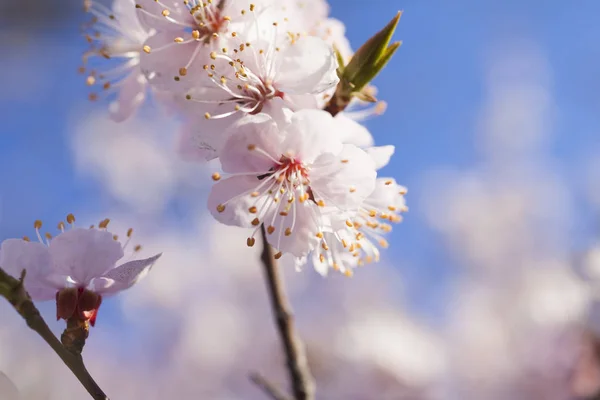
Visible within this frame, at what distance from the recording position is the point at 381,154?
1297 mm

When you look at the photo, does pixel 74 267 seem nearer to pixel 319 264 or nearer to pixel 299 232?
pixel 299 232

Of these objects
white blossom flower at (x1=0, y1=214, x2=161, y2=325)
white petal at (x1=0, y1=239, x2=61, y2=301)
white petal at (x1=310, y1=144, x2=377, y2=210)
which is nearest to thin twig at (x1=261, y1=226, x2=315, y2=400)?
white petal at (x1=310, y1=144, x2=377, y2=210)

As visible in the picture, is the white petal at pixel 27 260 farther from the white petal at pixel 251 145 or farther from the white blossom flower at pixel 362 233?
the white blossom flower at pixel 362 233

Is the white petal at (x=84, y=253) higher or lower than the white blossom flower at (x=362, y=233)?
lower

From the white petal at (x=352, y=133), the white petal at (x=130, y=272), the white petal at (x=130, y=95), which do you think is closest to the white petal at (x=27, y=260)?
the white petal at (x=130, y=272)

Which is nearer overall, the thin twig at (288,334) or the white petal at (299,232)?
the white petal at (299,232)

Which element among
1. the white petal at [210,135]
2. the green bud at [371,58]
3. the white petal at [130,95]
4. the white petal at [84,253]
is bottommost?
the white petal at [84,253]

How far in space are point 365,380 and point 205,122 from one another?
1.60m

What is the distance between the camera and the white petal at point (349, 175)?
1.20m

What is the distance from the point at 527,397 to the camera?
121 inches

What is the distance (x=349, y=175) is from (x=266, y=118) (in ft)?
0.68

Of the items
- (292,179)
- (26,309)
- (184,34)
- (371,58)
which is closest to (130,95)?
(184,34)

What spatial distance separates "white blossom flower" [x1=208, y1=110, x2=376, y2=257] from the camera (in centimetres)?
116

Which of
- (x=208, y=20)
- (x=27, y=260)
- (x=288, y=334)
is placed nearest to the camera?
(x=27, y=260)
